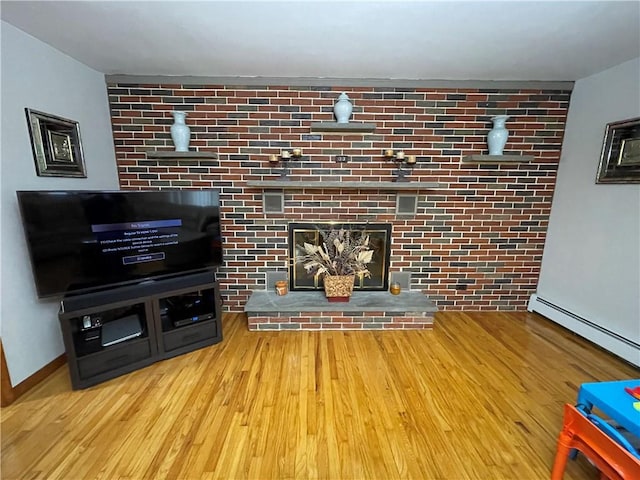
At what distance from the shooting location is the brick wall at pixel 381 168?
98.0 inches

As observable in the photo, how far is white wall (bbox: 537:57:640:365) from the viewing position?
2.05 meters

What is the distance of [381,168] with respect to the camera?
2.62m

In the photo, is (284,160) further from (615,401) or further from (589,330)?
(589,330)

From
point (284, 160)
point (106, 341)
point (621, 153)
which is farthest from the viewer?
point (284, 160)

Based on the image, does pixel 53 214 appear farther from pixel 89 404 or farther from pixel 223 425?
pixel 223 425

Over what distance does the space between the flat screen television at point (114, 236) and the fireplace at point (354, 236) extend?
2.43 ft

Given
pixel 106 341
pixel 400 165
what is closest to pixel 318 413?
pixel 106 341

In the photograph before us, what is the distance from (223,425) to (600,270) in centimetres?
300

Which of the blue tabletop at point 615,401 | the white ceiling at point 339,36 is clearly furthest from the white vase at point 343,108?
the blue tabletop at point 615,401

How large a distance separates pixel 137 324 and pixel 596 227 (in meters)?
3.68

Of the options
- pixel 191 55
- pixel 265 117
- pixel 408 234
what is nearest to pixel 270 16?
pixel 191 55

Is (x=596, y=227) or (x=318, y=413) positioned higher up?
(x=596, y=227)

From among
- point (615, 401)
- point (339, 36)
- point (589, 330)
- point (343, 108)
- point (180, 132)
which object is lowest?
point (589, 330)

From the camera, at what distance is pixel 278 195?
2.62m
